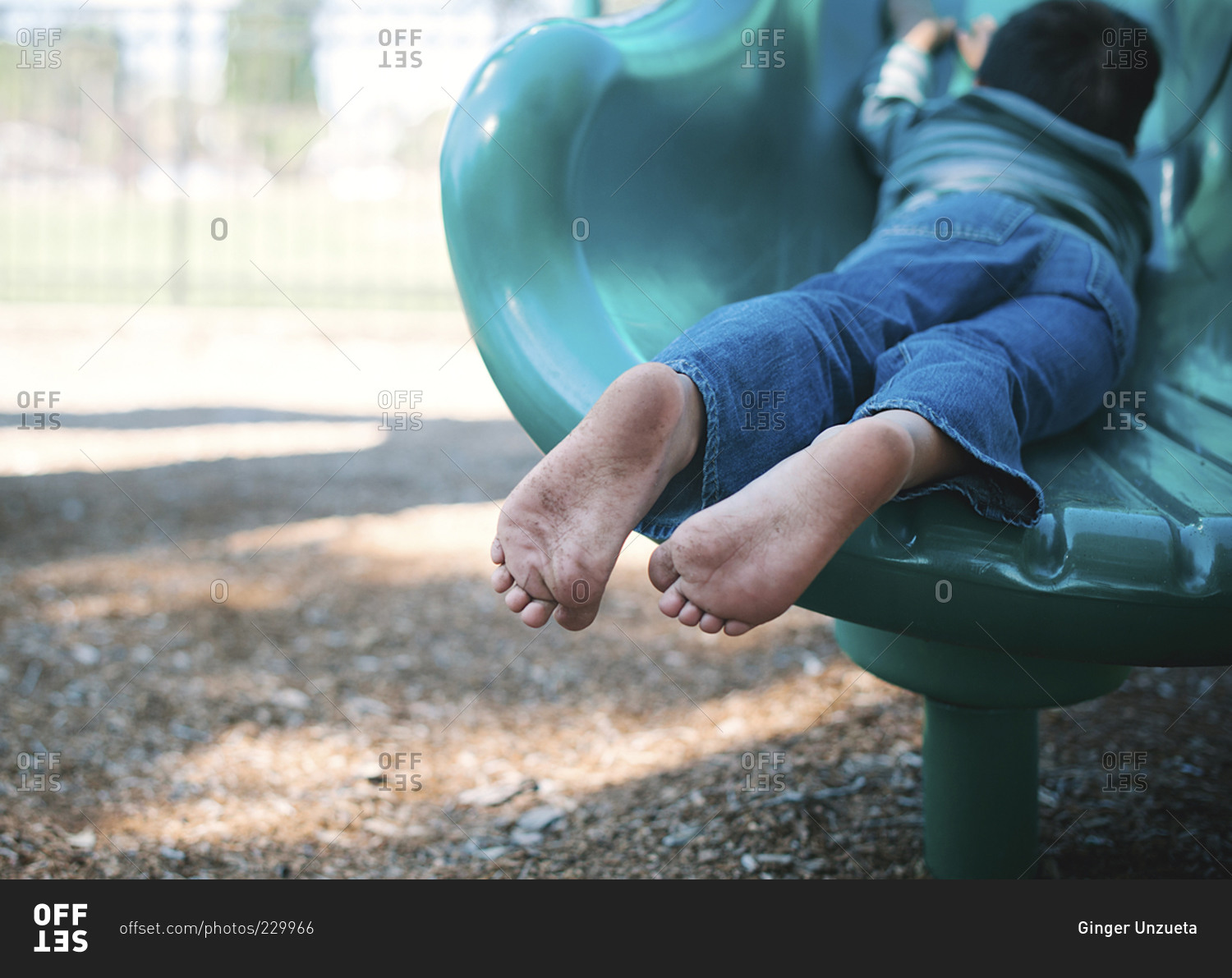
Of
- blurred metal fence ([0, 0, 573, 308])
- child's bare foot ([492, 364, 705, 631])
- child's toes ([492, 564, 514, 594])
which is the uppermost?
blurred metal fence ([0, 0, 573, 308])

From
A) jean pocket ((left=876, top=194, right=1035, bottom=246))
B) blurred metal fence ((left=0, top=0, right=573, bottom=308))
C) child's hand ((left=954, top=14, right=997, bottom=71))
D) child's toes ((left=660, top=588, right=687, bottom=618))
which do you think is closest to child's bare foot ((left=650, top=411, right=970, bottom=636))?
child's toes ((left=660, top=588, right=687, bottom=618))

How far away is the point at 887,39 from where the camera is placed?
179cm

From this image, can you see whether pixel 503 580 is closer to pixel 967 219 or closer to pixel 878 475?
pixel 878 475

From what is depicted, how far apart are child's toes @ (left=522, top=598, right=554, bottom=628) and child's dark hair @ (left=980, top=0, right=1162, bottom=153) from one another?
1.15 meters

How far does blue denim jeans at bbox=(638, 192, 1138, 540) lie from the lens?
0.94 metres

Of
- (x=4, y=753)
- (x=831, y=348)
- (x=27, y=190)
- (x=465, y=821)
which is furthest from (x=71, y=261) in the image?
(x=831, y=348)

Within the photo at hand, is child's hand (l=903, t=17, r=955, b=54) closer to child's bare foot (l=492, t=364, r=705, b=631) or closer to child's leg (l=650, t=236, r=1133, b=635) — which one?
child's leg (l=650, t=236, r=1133, b=635)

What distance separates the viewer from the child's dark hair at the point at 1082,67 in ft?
4.93

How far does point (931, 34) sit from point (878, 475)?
1.26 metres

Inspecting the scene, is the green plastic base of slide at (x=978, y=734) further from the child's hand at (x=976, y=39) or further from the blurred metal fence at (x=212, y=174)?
the blurred metal fence at (x=212, y=174)

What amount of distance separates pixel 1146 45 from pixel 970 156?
35 cm

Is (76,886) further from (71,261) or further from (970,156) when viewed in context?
(71,261)

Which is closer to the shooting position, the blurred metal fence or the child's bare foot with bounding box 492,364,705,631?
the child's bare foot with bounding box 492,364,705,631

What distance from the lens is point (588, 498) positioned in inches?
35.0
